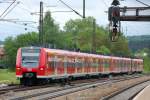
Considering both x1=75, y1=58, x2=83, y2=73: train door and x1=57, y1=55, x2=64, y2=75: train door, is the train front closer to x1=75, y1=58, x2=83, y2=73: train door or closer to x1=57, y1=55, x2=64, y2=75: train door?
x1=57, y1=55, x2=64, y2=75: train door

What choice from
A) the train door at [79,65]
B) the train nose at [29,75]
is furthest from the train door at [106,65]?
the train nose at [29,75]

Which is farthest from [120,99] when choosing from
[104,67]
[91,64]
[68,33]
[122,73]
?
[68,33]

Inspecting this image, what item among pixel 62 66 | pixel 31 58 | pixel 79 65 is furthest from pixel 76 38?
pixel 31 58

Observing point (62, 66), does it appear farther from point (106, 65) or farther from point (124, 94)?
Answer: point (106, 65)

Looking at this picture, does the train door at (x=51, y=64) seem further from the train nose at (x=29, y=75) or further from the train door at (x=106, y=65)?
the train door at (x=106, y=65)

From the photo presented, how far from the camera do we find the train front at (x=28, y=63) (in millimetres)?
42500

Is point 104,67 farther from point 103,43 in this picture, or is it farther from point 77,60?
point 103,43

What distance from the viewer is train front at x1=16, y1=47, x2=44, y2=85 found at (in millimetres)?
42500

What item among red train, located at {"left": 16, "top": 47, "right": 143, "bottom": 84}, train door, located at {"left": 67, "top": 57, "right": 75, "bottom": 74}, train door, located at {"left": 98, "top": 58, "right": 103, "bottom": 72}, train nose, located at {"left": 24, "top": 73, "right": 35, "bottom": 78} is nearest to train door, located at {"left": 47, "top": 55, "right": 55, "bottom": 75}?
red train, located at {"left": 16, "top": 47, "right": 143, "bottom": 84}

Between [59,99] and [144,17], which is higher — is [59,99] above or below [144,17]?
below

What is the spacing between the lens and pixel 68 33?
176m

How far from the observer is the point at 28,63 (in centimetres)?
4275

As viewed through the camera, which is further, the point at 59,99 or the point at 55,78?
the point at 55,78

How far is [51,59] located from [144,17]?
15.0 metres
